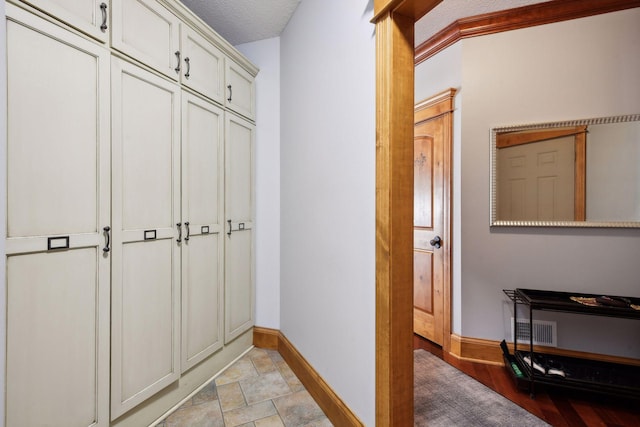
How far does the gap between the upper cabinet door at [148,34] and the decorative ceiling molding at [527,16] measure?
211 centimetres

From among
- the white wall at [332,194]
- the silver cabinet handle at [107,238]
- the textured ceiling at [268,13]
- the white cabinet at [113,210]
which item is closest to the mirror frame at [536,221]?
the textured ceiling at [268,13]

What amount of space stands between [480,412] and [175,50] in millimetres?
2887

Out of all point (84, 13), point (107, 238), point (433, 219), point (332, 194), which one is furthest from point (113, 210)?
point (433, 219)

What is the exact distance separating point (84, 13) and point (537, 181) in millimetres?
3005

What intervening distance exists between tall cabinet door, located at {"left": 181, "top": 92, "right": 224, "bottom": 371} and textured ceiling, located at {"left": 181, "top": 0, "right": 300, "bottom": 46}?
0.80m

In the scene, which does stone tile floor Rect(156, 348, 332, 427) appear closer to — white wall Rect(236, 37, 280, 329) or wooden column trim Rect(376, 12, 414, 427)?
white wall Rect(236, 37, 280, 329)

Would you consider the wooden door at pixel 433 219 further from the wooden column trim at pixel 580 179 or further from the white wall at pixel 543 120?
the wooden column trim at pixel 580 179

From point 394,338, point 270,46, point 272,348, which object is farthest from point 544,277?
point 270,46

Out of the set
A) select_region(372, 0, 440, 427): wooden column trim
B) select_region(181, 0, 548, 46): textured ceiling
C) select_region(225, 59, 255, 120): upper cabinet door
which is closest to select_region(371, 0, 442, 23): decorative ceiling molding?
select_region(372, 0, 440, 427): wooden column trim

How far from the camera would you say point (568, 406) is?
6.25ft

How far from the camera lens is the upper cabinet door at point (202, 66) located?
1.94m

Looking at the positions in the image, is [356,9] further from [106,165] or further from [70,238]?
[70,238]

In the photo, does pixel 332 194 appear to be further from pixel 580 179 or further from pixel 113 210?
pixel 580 179

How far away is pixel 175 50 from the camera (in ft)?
6.09
